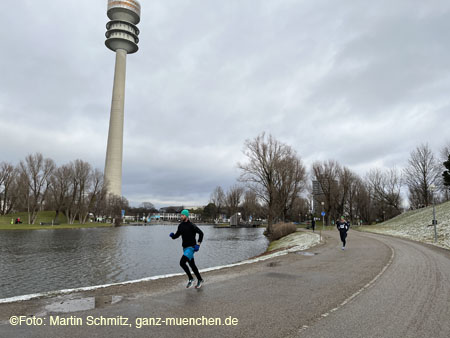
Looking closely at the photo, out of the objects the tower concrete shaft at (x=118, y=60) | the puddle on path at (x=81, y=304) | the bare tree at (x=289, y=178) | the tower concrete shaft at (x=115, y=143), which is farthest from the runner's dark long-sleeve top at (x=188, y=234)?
the tower concrete shaft at (x=115, y=143)

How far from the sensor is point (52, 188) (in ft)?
211

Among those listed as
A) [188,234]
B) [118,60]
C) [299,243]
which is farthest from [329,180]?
[118,60]

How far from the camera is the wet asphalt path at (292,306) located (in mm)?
4578

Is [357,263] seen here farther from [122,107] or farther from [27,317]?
[122,107]

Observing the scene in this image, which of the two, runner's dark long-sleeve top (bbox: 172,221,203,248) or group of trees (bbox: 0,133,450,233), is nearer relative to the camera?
runner's dark long-sleeve top (bbox: 172,221,203,248)

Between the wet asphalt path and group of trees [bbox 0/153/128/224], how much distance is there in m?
63.6

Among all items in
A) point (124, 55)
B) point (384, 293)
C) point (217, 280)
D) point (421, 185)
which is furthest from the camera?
point (124, 55)

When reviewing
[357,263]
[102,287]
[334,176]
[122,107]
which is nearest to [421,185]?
[334,176]

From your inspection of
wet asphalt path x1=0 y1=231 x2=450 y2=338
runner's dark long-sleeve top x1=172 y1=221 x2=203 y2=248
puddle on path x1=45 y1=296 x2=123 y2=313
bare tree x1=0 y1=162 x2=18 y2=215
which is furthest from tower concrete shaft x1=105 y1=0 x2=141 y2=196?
wet asphalt path x1=0 y1=231 x2=450 y2=338

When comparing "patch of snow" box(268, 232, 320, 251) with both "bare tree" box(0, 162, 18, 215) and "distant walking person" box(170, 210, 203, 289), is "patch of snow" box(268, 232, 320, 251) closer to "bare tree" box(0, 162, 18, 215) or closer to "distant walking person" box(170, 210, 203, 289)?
"distant walking person" box(170, 210, 203, 289)

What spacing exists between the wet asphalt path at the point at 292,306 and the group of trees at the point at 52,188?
209 feet

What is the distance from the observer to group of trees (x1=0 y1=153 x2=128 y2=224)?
197ft

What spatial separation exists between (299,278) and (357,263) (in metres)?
→ 4.22

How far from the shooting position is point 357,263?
11.7m
